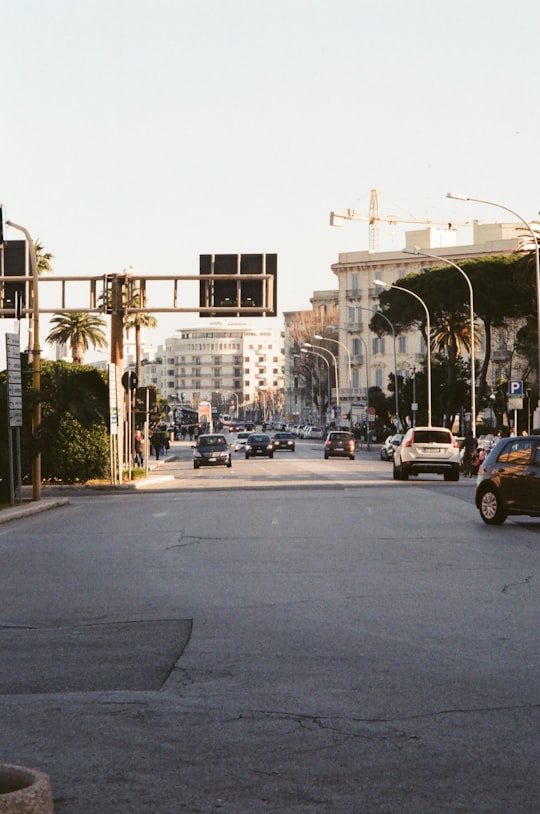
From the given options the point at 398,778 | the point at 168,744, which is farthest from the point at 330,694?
the point at 398,778

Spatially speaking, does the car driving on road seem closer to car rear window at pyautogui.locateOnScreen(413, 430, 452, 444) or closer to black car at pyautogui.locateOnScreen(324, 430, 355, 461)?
black car at pyautogui.locateOnScreen(324, 430, 355, 461)

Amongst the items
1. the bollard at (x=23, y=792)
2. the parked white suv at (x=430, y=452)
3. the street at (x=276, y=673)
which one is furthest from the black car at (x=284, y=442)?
the bollard at (x=23, y=792)

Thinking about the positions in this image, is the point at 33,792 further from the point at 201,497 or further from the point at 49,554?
the point at 201,497

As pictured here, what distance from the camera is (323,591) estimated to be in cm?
1516

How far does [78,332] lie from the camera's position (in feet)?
347

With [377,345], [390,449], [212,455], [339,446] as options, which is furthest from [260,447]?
[377,345]

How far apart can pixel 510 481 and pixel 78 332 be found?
82580 mm

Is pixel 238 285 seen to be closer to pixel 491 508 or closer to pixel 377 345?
pixel 491 508

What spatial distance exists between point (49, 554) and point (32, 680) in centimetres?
1083

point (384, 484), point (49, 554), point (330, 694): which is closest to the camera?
point (330, 694)

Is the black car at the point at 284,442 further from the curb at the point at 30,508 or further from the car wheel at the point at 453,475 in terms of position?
the curb at the point at 30,508

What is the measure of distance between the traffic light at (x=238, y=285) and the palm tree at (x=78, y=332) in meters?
58.5

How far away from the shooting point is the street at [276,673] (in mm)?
6699

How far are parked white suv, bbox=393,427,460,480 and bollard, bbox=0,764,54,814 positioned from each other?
4129 centimetres
